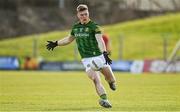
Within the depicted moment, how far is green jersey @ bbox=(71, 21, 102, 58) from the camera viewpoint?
53.1 ft

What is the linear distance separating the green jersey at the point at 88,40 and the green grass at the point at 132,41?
108ft

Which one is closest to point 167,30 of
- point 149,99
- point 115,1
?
point 115,1

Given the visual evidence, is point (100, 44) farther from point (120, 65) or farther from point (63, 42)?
point (120, 65)

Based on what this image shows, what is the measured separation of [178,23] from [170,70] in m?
30.3

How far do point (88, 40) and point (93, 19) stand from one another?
57934 mm

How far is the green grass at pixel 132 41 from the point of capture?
5381 centimetres

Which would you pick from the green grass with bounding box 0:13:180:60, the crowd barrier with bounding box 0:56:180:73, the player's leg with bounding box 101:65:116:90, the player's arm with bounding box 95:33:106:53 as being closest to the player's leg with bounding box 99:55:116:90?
the player's leg with bounding box 101:65:116:90

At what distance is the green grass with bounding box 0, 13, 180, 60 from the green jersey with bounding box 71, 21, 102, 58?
32.9 m

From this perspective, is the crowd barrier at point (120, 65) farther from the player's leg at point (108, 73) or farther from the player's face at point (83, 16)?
the player's face at point (83, 16)

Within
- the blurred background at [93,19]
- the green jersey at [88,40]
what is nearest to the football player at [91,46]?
the green jersey at [88,40]

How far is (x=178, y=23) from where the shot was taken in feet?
239

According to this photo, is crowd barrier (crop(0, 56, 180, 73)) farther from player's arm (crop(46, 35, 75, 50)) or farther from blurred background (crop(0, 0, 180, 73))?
player's arm (crop(46, 35, 75, 50))

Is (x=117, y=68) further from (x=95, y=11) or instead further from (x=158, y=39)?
(x=95, y=11)

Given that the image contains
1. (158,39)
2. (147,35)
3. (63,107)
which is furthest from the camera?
(147,35)
